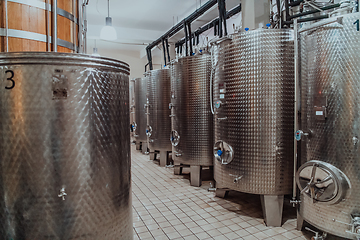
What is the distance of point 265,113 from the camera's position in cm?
274

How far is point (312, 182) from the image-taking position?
225 centimetres

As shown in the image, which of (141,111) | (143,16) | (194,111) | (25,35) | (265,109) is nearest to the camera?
(25,35)

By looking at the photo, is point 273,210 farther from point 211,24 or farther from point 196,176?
Answer: point 211,24

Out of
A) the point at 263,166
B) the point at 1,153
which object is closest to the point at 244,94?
the point at 263,166

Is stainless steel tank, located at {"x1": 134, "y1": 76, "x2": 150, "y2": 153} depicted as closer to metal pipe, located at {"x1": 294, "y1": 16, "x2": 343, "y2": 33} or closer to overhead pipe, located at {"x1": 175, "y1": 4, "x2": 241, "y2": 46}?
overhead pipe, located at {"x1": 175, "y1": 4, "x2": 241, "y2": 46}

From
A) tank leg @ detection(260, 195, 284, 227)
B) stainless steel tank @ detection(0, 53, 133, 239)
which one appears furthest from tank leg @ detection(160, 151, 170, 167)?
stainless steel tank @ detection(0, 53, 133, 239)

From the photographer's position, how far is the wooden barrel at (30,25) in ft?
5.06

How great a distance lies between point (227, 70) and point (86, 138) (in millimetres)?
2014

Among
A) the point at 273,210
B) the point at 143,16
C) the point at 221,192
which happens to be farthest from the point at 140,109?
the point at 273,210

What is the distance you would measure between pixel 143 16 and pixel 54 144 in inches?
260

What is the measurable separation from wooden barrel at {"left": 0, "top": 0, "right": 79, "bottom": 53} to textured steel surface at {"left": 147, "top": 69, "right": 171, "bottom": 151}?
3.85 m

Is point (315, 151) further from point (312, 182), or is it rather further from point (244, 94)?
point (244, 94)

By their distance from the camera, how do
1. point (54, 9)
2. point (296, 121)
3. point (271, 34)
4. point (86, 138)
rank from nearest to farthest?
point (86, 138), point (54, 9), point (296, 121), point (271, 34)


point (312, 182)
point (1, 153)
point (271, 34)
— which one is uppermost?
point (271, 34)
